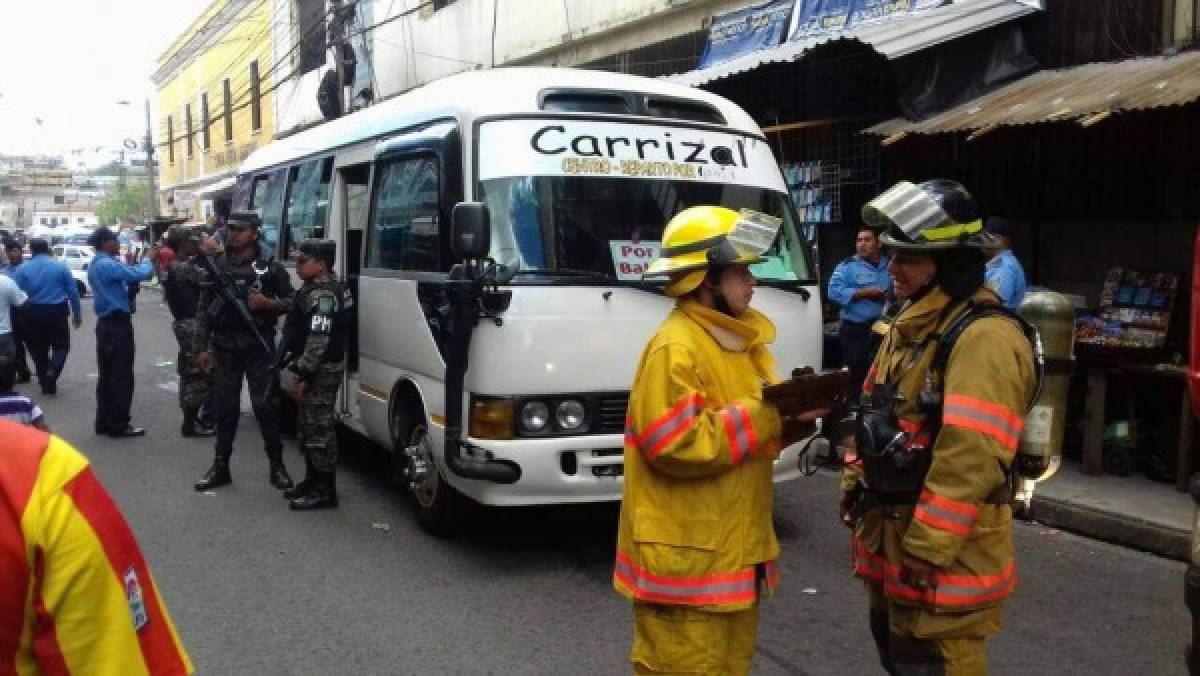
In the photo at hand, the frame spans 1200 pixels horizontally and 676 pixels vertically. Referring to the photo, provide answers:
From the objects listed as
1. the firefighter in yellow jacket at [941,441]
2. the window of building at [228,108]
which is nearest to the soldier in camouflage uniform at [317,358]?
the firefighter in yellow jacket at [941,441]

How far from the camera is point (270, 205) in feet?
31.0

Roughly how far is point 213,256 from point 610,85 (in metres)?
3.35

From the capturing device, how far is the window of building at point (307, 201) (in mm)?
7797

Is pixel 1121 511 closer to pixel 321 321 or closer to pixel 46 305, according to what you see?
pixel 321 321

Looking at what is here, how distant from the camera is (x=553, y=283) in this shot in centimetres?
512

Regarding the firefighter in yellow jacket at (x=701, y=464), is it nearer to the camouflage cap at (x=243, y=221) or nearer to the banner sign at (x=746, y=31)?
the camouflage cap at (x=243, y=221)

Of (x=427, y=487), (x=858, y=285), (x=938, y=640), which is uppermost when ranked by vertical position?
(x=858, y=285)

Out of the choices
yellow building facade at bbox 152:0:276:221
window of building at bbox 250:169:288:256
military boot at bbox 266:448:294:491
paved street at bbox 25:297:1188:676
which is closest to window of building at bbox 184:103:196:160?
yellow building facade at bbox 152:0:276:221

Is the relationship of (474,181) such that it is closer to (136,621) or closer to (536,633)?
(536,633)

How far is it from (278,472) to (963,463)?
5636 mm

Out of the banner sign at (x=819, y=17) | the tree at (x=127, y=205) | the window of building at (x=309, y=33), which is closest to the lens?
the banner sign at (x=819, y=17)

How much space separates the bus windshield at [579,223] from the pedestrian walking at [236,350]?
2.56 metres

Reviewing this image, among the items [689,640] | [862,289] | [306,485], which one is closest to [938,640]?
[689,640]

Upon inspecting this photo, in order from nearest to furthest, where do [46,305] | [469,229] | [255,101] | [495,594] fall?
1. [469,229]
2. [495,594]
3. [46,305]
4. [255,101]
